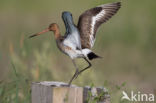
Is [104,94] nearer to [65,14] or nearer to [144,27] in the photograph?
[65,14]

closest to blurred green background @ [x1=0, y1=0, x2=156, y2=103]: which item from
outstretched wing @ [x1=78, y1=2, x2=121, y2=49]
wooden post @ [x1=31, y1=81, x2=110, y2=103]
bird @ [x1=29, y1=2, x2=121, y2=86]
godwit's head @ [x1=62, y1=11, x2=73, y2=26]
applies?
bird @ [x1=29, y1=2, x2=121, y2=86]

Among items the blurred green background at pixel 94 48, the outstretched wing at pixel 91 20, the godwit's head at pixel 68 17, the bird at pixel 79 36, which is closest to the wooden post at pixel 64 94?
the bird at pixel 79 36

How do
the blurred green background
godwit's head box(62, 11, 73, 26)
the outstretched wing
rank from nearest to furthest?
godwit's head box(62, 11, 73, 26), the outstretched wing, the blurred green background

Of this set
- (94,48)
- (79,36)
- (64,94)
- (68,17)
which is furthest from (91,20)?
(94,48)

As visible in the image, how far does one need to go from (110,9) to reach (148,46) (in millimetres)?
5346

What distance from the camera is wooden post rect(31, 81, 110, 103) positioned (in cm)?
446

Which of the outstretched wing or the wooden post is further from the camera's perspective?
the outstretched wing

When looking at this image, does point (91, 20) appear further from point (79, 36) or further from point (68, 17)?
point (68, 17)

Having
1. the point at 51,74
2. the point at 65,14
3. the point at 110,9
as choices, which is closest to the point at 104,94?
the point at 65,14

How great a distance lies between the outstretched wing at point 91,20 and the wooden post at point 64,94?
0.72 meters

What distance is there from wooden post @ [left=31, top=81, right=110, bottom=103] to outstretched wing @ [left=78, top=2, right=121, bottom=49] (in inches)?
28.3

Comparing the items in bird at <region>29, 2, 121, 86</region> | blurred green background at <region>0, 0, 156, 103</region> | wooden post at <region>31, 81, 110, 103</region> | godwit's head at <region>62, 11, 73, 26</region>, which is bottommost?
blurred green background at <region>0, 0, 156, 103</region>

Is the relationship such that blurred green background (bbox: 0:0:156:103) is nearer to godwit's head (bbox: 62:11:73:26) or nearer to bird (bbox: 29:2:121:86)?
bird (bbox: 29:2:121:86)

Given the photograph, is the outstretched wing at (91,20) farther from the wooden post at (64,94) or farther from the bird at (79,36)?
the wooden post at (64,94)
